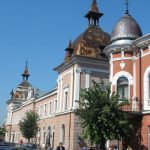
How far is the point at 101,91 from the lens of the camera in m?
25.4

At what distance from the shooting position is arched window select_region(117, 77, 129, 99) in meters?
28.4

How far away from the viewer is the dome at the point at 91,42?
4012cm

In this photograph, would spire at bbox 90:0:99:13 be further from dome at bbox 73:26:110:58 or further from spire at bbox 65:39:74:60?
spire at bbox 65:39:74:60

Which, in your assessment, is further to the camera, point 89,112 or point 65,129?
point 65,129

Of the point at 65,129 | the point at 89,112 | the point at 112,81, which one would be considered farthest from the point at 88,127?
the point at 65,129

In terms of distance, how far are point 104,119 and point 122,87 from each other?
16.8 ft

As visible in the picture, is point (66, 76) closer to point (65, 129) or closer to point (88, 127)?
point (65, 129)

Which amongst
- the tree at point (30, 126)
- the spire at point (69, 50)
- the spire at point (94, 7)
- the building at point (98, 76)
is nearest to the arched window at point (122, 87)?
the building at point (98, 76)

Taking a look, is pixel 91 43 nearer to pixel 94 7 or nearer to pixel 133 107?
pixel 94 7

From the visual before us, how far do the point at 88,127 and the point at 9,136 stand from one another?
64.2 meters

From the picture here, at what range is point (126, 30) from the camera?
2944 cm

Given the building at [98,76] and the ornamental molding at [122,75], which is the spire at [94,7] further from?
the ornamental molding at [122,75]

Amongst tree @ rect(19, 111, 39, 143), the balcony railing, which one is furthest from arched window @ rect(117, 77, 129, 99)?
tree @ rect(19, 111, 39, 143)

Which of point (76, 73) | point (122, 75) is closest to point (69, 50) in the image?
point (76, 73)
